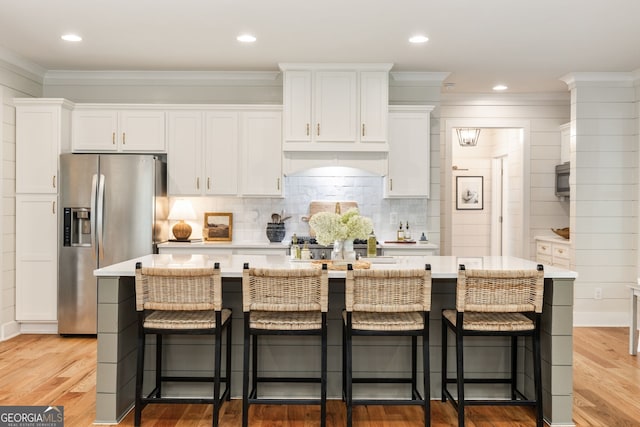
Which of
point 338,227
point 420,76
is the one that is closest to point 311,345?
point 338,227

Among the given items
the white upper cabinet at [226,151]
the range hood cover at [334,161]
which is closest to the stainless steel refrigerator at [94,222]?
the white upper cabinet at [226,151]

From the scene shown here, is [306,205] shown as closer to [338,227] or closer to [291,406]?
[338,227]

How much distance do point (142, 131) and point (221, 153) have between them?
82 centimetres

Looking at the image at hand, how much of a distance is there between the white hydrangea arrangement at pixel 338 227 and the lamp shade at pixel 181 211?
2.70 metres

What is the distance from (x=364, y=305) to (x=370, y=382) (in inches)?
27.3

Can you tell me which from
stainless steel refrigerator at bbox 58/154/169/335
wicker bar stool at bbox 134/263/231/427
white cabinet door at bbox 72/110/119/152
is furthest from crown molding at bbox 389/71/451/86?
wicker bar stool at bbox 134/263/231/427

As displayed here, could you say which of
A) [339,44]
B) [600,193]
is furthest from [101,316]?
[600,193]

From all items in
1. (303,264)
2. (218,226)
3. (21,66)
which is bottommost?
(303,264)

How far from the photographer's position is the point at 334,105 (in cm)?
537

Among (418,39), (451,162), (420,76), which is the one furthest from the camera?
(451,162)

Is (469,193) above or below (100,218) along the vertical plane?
above

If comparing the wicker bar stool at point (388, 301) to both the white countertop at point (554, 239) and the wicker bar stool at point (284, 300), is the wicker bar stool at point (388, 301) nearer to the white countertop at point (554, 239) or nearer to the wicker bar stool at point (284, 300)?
the wicker bar stool at point (284, 300)

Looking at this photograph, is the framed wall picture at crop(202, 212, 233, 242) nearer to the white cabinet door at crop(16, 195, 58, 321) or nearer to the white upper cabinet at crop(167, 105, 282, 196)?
the white upper cabinet at crop(167, 105, 282, 196)

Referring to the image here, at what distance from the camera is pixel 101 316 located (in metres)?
3.14
